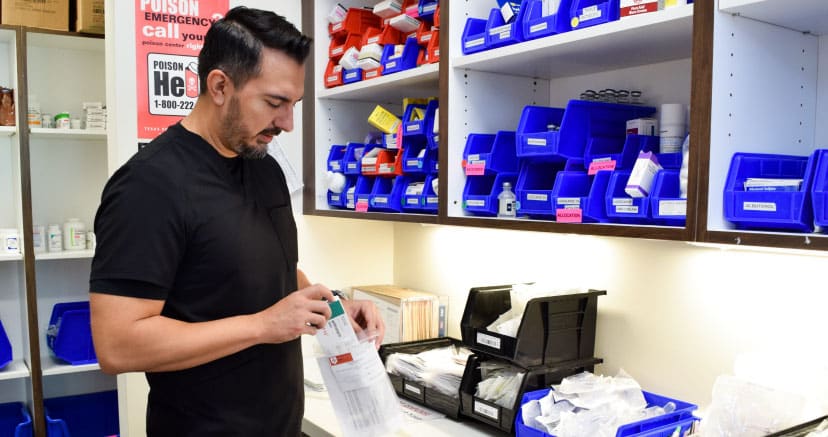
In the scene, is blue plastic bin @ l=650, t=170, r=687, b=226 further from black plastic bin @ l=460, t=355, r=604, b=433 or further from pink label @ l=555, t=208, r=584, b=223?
black plastic bin @ l=460, t=355, r=604, b=433

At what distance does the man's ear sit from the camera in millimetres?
1456

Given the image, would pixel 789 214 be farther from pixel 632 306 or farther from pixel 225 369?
pixel 225 369

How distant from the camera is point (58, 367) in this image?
3209mm

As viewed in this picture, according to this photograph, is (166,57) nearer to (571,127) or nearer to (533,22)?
(533,22)

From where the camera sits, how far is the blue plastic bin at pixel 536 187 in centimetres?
166

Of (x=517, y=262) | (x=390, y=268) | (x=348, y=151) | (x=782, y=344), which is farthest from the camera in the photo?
(x=390, y=268)

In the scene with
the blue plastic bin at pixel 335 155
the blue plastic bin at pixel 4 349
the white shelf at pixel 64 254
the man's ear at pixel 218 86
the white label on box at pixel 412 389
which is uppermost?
the man's ear at pixel 218 86

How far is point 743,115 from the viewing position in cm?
127

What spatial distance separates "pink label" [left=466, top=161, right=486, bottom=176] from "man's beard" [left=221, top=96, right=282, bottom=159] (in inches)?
23.0

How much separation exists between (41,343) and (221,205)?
2548mm

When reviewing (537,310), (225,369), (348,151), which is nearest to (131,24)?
(348,151)

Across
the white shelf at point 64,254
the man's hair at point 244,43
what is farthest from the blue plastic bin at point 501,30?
the white shelf at point 64,254

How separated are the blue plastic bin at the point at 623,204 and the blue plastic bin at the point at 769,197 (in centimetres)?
18

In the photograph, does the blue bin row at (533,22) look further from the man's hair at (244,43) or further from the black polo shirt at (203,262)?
the black polo shirt at (203,262)
